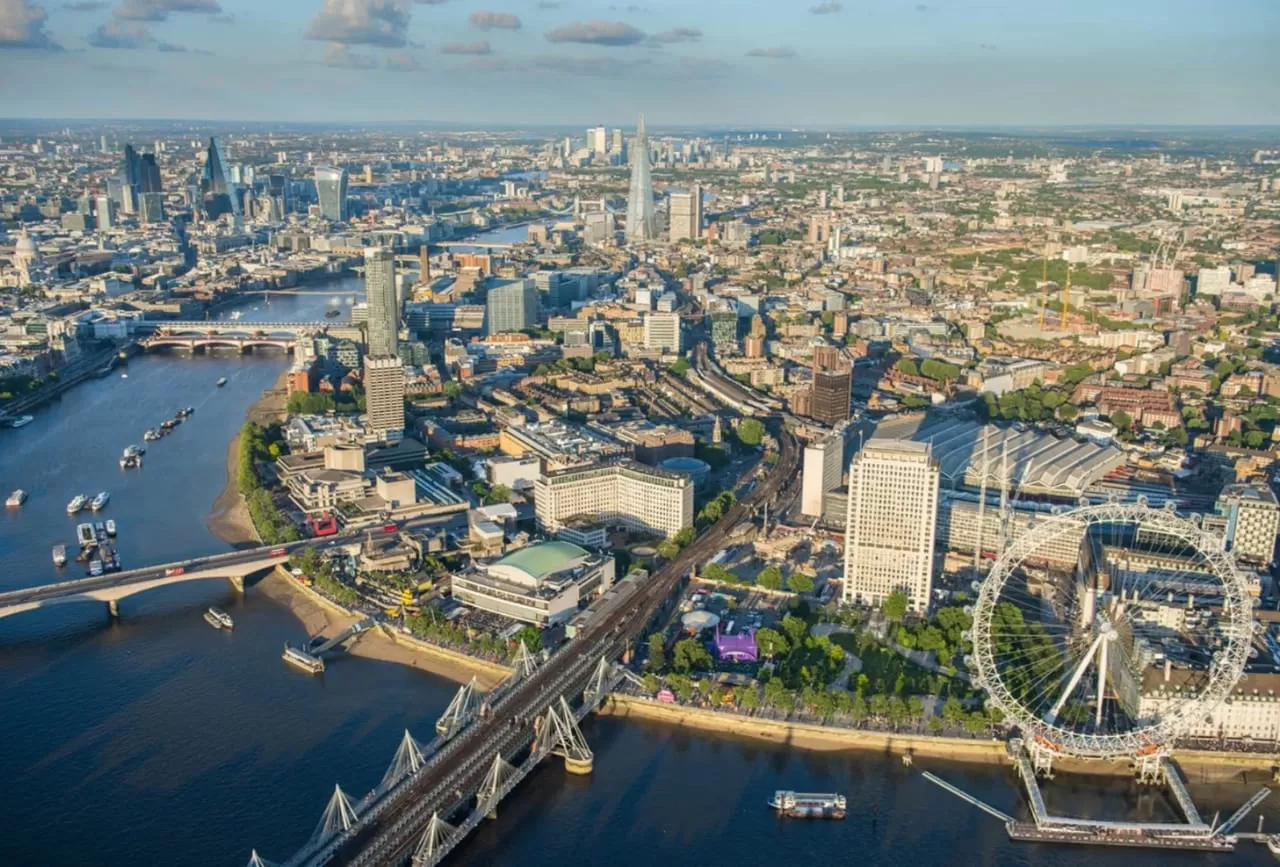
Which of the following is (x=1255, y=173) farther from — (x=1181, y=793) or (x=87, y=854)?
(x=87, y=854)

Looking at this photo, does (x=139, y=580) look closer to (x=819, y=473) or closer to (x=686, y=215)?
(x=819, y=473)

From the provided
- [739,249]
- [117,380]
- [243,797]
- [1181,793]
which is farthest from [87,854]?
[739,249]

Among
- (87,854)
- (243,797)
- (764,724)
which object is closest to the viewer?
(87,854)

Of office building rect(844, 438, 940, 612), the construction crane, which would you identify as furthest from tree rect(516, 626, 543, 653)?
the construction crane

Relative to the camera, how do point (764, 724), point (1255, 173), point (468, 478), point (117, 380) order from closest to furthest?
point (764, 724), point (468, 478), point (117, 380), point (1255, 173)

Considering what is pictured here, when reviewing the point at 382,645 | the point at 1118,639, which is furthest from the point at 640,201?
the point at 1118,639

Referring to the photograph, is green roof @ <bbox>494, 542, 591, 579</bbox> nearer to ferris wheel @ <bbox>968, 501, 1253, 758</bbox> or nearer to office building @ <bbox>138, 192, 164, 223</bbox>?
ferris wheel @ <bbox>968, 501, 1253, 758</bbox>
